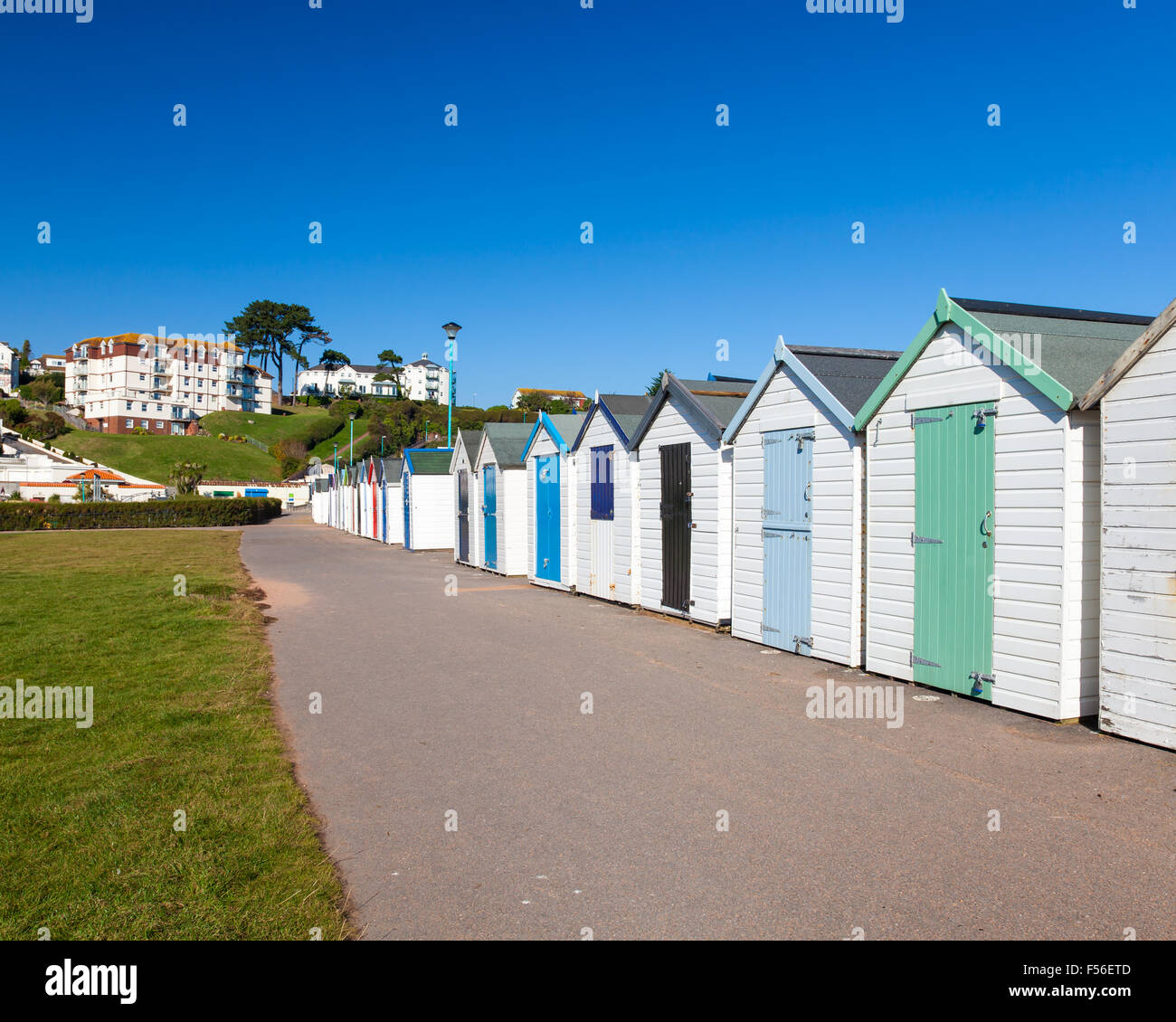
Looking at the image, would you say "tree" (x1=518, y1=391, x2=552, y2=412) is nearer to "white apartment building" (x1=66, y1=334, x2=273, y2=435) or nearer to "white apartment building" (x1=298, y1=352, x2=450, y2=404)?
"white apartment building" (x1=298, y1=352, x2=450, y2=404)

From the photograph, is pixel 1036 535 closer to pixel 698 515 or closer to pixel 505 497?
pixel 698 515

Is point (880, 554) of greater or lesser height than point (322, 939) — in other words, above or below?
above

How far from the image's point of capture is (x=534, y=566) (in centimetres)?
1878

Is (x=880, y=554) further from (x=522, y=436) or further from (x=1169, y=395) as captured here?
(x=522, y=436)

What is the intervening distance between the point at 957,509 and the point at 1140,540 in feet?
5.49

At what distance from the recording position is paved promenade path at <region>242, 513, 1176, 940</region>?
3.83 m

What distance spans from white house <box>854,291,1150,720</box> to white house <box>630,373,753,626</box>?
315 centimetres

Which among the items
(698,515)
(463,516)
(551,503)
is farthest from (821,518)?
(463,516)

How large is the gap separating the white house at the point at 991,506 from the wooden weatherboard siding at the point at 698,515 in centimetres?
312

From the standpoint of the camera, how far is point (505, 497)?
20438 millimetres

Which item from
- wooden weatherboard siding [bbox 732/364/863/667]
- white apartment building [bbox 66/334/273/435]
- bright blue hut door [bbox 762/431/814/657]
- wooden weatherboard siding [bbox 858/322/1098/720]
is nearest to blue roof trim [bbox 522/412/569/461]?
wooden weatherboard siding [bbox 732/364/863/667]
